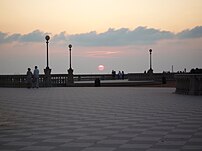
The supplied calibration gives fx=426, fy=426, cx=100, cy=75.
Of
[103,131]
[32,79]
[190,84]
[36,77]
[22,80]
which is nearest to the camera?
[103,131]

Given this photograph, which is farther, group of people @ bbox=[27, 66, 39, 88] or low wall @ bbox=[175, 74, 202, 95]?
group of people @ bbox=[27, 66, 39, 88]

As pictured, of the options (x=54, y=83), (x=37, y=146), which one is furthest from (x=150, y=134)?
(x=54, y=83)

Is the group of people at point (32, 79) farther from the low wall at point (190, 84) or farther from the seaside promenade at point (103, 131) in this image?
the seaside promenade at point (103, 131)

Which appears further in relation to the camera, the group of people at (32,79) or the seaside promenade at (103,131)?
the group of people at (32,79)

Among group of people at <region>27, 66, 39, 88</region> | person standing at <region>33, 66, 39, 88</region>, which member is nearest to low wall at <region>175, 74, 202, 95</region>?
person standing at <region>33, 66, 39, 88</region>

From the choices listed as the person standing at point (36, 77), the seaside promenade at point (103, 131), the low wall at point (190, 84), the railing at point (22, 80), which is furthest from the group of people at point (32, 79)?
the seaside promenade at point (103, 131)

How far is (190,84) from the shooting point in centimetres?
2652

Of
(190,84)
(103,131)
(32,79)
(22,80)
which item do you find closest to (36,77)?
(32,79)

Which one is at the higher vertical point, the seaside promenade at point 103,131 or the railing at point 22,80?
the railing at point 22,80

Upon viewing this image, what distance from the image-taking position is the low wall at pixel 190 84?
25594 mm

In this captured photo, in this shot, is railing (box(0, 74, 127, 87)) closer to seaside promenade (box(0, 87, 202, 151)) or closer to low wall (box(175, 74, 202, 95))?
low wall (box(175, 74, 202, 95))

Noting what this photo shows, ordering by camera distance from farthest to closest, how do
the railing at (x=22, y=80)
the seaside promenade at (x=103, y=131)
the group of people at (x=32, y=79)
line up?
1. the railing at (x=22, y=80)
2. the group of people at (x=32, y=79)
3. the seaside promenade at (x=103, y=131)

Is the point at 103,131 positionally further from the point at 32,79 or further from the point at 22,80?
the point at 22,80

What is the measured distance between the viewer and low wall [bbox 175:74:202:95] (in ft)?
84.0
